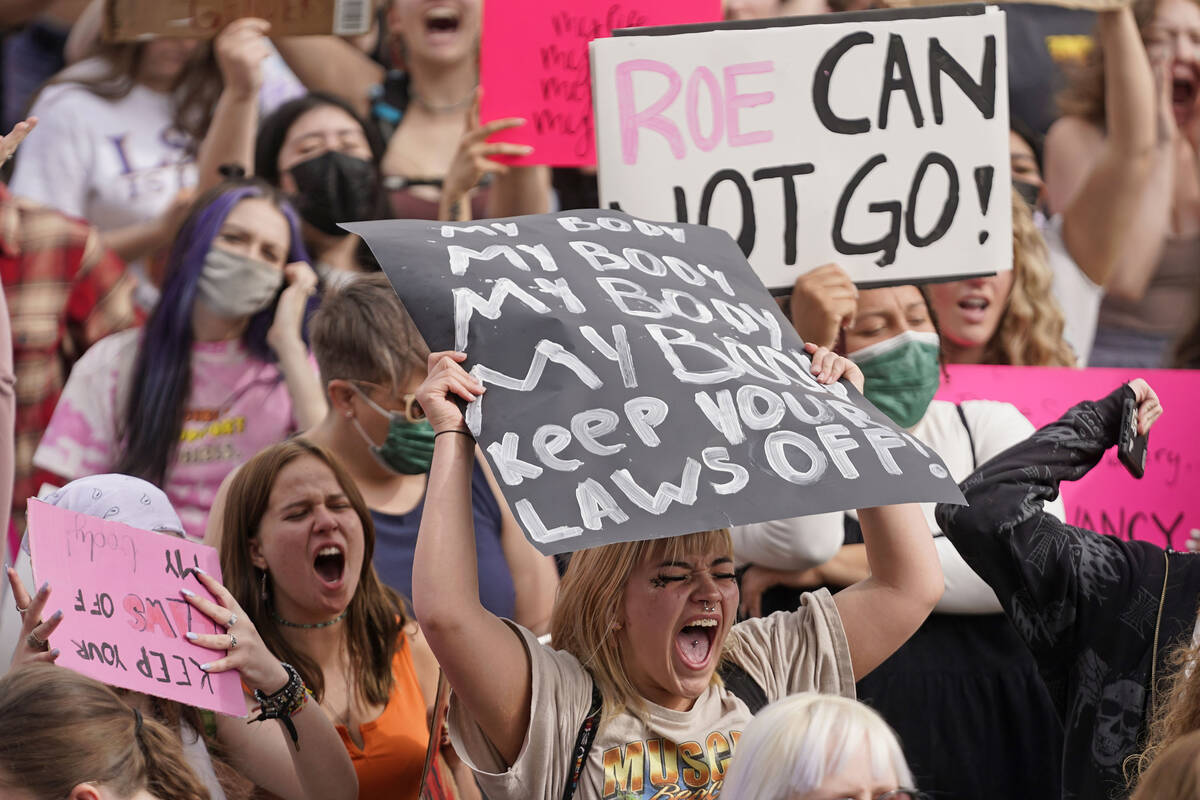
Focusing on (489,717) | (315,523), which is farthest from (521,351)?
(315,523)

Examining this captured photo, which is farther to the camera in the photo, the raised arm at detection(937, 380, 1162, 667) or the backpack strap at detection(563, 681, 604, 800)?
the raised arm at detection(937, 380, 1162, 667)

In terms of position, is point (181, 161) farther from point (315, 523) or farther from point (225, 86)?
point (315, 523)

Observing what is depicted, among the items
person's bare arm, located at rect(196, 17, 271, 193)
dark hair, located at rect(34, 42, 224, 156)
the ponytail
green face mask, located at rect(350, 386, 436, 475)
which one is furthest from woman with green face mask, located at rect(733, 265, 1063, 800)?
dark hair, located at rect(34, 42, 224, 156)

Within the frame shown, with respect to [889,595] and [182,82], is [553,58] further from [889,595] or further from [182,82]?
[889,595]

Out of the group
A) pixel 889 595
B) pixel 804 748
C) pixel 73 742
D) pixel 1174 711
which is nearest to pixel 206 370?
pixel 73 742

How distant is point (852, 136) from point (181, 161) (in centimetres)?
200

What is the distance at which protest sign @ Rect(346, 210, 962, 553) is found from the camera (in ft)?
6.79

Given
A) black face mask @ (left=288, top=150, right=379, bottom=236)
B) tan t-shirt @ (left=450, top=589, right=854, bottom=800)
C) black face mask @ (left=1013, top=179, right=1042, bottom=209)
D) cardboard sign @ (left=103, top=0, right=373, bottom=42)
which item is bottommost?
tan t-shirt @ (left=450, top=589, right=854, bottom=800)

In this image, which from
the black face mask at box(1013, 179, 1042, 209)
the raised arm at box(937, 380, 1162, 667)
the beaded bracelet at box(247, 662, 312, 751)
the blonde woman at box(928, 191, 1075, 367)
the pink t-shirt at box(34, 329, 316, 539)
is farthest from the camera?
the black face mask at box(1013, 179, 1042, 209)

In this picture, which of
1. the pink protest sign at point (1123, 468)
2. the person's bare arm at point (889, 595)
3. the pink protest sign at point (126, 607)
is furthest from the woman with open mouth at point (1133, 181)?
the pink protest sign at point (126, 607)

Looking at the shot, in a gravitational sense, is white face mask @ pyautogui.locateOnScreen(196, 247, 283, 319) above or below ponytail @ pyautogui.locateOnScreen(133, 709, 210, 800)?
above

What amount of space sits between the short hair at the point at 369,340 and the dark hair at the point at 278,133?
99cm

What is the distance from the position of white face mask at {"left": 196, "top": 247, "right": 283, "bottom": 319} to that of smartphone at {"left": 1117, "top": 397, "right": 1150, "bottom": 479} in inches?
91.8

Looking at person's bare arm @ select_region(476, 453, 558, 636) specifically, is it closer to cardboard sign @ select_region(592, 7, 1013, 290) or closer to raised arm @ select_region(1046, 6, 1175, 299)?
cardboard sign @ select_region(592, 7, 1013, 290)
